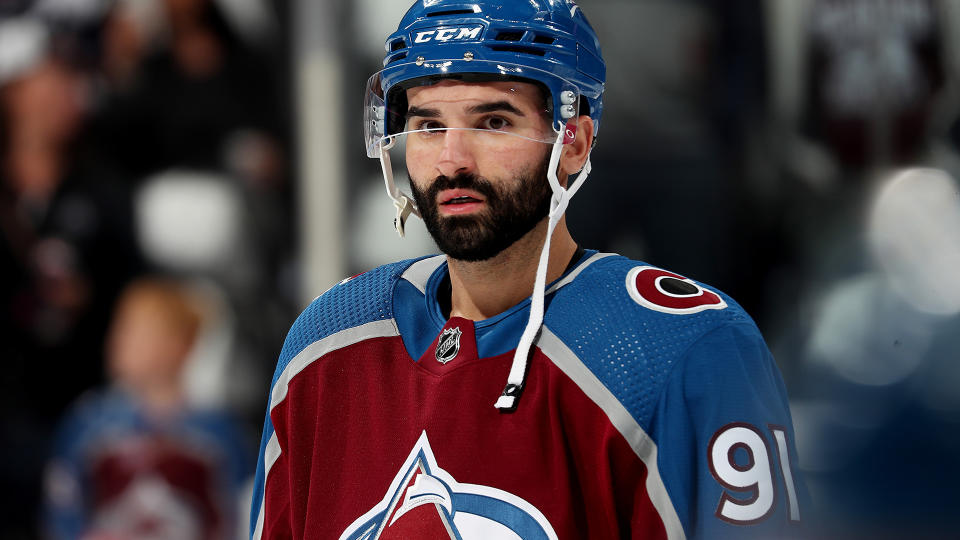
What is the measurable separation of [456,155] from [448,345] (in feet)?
0.78

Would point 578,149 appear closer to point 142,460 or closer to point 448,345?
point 448,345

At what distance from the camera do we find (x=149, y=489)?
3.37 meters

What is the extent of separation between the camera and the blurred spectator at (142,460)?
3350 mm

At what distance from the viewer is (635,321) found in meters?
1.26

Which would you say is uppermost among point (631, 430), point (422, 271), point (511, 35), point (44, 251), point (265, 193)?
point (511, 35)

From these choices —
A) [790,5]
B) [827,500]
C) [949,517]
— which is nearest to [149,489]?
[827,500]

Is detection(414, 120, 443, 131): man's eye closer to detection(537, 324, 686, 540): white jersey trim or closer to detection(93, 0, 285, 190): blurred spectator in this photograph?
detection(537, 324, 686, 540): white jersey trim

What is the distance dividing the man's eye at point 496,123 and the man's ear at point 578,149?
0.10 metres

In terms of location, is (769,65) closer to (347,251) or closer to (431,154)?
(347,251)

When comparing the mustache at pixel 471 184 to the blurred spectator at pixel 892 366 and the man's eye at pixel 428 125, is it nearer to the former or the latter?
the man's eye at pixel 428 125

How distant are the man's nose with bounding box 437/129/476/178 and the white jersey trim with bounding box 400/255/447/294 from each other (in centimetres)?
23

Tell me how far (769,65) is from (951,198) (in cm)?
69

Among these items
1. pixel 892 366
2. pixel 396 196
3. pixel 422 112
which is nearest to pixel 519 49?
pixel 422 112

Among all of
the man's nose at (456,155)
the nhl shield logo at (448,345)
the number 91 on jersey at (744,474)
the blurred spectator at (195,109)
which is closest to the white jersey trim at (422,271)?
the nhl shield logo at (448,345)
